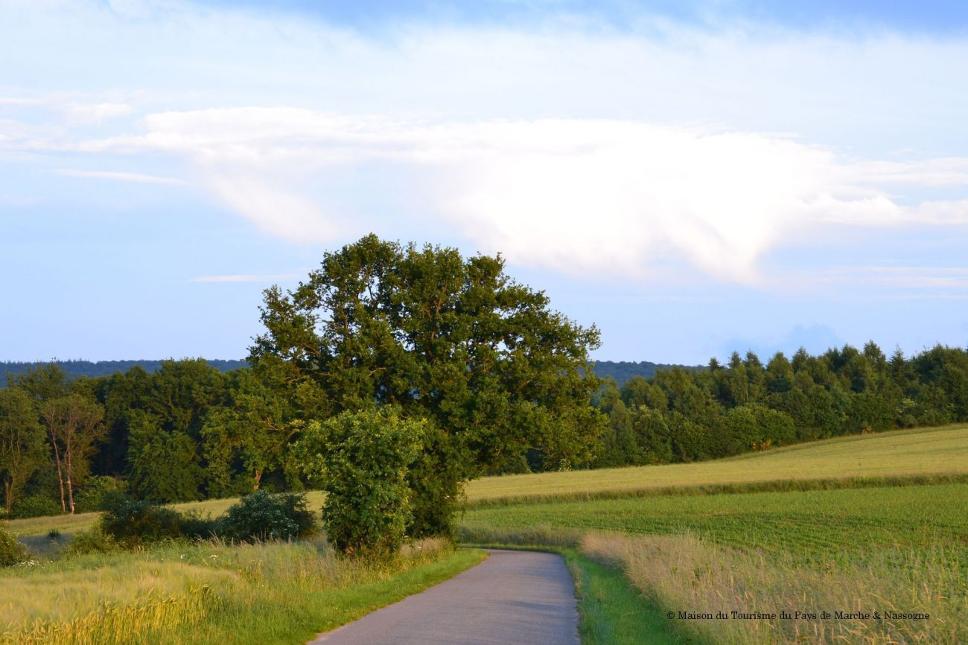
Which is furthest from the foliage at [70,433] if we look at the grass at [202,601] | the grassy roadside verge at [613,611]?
the grass at [202,601]

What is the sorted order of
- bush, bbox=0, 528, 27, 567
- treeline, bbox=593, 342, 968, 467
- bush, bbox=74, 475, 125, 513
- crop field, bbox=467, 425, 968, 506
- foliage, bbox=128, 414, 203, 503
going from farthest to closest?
1. treeline, bbox=593, 342, 968, 467
2. foliage, bbox=128, 414, 203, 503
3. bush, bbox=74, 475, 125, 513
4. crop field, bbox=467, 425, 968, 506
5. bush, bbox=0, 528, 27, 567

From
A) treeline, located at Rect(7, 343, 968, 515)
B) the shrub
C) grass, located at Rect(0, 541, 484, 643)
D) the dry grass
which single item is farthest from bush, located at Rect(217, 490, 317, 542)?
treeline, located at Rect(7, 343, 968, 515)

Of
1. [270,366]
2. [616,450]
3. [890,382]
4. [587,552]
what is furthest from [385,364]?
[890,382]

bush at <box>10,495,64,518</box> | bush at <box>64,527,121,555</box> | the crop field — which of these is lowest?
bush at <box>10,495,64,518</box>

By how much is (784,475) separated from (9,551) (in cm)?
4286

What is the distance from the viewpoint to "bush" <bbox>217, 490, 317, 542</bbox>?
41344mm

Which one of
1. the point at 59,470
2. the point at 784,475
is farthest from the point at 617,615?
the point at 59,470

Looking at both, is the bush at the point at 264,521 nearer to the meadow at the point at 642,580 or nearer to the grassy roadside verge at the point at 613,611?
the meadow at the point at 642,580

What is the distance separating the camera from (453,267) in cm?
3816

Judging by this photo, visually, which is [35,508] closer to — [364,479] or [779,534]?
[779,534]

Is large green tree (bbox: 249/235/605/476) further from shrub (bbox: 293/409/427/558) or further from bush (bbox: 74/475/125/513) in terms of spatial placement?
bush (bbox: 74/475/125/513)

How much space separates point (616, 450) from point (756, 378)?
33.4 meters

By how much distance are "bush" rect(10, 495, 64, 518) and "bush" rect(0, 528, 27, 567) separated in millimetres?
56769

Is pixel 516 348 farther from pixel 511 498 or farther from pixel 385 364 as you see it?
pixel 511 498
